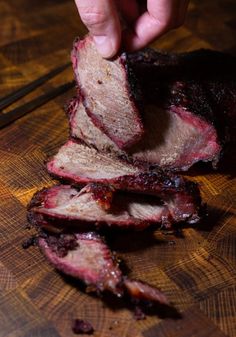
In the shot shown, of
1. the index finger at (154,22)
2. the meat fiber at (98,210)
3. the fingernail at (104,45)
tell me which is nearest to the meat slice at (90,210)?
the meat fiber at (98,210)

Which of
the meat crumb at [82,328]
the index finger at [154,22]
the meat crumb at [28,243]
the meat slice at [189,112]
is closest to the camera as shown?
the meat crumb at [82,328]

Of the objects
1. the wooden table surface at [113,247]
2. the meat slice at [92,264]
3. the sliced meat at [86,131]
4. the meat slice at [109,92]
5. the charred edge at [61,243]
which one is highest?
the meat slice at [109,92]

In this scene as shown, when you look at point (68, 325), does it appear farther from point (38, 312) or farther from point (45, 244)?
point (45, 244)

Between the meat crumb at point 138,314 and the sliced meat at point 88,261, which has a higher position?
the sliced meat at point 88,261

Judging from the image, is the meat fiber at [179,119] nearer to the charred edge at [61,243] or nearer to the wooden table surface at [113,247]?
the wooden table surface at [113,247]

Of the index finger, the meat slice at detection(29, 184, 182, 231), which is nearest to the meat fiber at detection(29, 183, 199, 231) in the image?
the meat slice at detection(29, 184, 182, 231)

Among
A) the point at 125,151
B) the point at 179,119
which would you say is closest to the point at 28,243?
the point at 125,151

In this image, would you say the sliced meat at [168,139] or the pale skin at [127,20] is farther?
the sliced meat at [168,139]

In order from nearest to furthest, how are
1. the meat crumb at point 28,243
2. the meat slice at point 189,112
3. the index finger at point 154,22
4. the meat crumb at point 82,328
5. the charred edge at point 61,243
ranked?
1. the meat crumb at point 82,328
2. the charred edge at point 61,243
3. the meat crumb at point 28,243
4. the index finger at point 154,22
5. the meat slice at point 189,112
